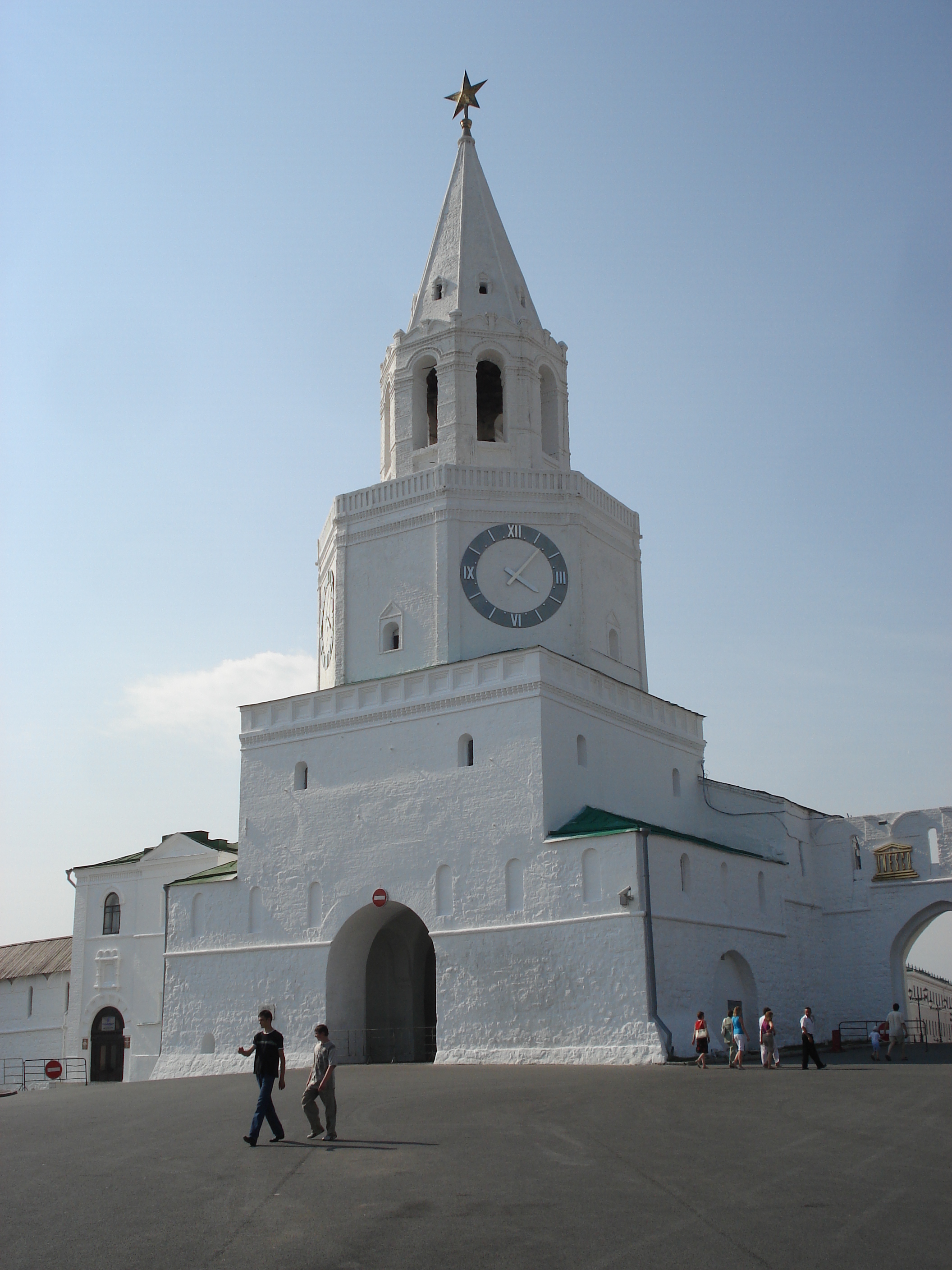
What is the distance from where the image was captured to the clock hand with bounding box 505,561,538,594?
3136 centimetres

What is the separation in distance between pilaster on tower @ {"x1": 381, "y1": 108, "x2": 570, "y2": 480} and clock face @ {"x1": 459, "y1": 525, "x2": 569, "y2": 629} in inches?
91.1

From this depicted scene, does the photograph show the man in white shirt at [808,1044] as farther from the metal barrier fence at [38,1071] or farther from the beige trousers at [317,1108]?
the metal barrier fence at [38,1071]

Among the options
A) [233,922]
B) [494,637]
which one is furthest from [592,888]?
[233,922]

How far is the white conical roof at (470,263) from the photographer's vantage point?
34938 mm

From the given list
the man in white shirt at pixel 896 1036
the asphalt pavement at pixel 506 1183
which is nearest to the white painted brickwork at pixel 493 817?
the man in white shirt at pixel 896 1036

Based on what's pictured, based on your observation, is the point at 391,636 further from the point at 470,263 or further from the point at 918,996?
the point at 918,996

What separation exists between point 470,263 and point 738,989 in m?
21.6

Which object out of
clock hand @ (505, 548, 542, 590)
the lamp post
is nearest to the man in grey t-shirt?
clock hand @ (505, 548, 542, 590)

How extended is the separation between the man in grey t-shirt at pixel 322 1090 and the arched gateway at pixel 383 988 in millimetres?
14630

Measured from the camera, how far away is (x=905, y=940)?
3428 cm

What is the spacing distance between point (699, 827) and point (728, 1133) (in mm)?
21531

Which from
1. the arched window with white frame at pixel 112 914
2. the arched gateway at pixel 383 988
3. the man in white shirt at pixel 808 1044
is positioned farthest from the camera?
the arched window with white frame at pixel 112 914

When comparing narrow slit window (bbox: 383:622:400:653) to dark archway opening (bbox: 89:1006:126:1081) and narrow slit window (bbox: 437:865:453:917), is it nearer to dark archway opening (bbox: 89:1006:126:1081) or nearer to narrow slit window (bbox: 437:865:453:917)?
narrow slit window (bbox: 437:865:453:917)

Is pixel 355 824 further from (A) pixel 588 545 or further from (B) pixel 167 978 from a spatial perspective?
(A) pixel 588 545
